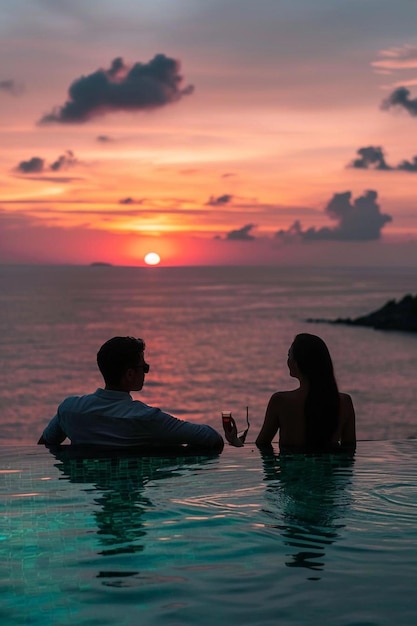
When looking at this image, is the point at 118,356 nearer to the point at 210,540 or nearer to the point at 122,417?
the point at 122,417

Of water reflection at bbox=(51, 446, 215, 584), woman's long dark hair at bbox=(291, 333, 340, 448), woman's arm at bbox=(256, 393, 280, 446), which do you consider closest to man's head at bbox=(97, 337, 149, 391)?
water reflection at bbox=(51, 446, 215, 584)

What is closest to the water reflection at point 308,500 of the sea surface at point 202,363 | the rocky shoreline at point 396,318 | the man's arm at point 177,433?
the man's arm at point 177,433

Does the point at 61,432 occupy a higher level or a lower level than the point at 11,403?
higher

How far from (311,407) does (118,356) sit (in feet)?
6.46

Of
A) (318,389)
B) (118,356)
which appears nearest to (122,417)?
(118,356)

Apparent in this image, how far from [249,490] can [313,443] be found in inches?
49.9

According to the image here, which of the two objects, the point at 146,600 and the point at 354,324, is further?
the point at 354,324

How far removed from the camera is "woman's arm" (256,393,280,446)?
8.41 m

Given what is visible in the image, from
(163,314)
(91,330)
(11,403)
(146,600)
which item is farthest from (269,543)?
(163,314)

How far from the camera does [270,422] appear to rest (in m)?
8.55

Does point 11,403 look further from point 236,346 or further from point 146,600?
point 146,600

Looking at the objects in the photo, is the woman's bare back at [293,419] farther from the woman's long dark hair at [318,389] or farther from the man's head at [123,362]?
the man's head at [123,362]

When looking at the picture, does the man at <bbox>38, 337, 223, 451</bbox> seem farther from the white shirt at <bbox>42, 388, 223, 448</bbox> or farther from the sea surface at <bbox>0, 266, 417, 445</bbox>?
the sea surface at <bbox>0, 266, 417, 445</bbox>

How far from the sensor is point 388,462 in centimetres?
876
